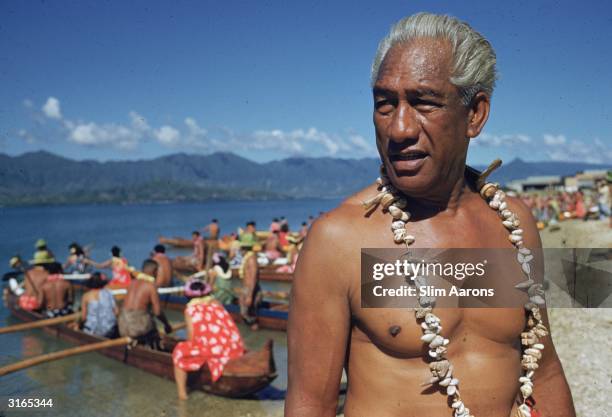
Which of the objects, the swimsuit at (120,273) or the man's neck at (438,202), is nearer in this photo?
the man's neck at (438,202)

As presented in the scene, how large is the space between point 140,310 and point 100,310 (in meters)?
1.91

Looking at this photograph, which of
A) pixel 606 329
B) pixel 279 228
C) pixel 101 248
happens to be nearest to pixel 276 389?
pixel 606 329

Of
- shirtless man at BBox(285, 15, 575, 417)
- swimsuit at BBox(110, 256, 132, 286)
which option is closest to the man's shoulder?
shirtless man at BBox(285, 15, 575, 417)

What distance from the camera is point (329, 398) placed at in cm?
188

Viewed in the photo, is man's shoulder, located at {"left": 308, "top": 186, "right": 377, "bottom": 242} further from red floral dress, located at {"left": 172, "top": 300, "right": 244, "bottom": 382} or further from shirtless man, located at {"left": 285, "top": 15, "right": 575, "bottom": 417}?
red floral dress, located at {"left": 172, "top": 300, "right": 244, "bottom": 382}

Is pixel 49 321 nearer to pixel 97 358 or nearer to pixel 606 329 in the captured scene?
pixel 97 358

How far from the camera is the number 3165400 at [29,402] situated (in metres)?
9.02

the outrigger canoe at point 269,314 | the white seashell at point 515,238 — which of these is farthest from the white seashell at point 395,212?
the outrigger canoe at point 269,314

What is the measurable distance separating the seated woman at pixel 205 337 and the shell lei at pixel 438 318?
608cm

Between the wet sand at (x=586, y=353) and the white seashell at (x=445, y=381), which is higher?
the white seashell at (x=445, y=381)

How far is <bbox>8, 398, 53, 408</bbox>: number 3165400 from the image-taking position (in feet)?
29.6

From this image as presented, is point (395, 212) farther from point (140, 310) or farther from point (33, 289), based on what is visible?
point (33, 289)

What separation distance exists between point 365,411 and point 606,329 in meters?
8.82

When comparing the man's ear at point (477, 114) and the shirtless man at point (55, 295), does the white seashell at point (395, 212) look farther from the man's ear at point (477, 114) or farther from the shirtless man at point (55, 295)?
the shirtless man at point (55, 295)
